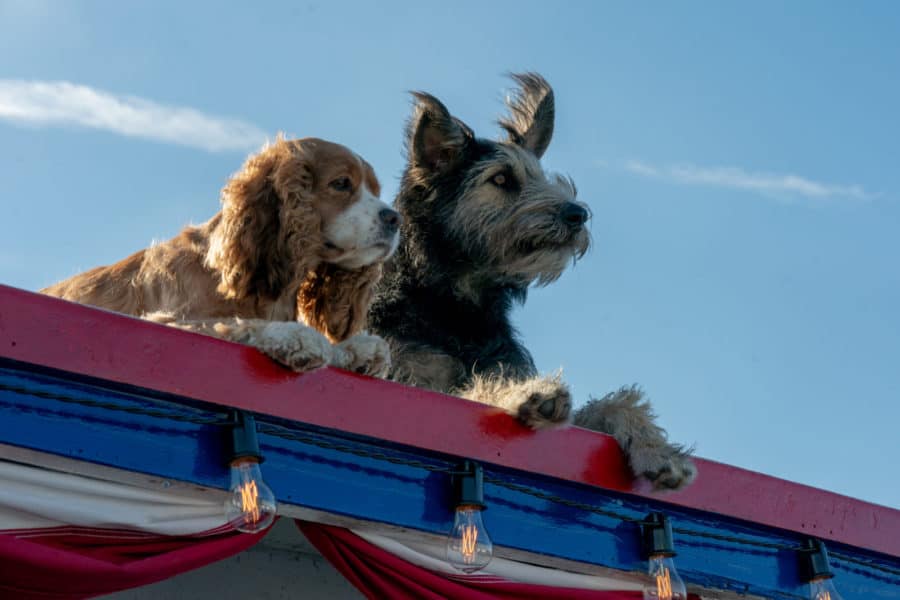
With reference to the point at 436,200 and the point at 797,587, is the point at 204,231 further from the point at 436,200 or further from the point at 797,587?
the point at 797,587

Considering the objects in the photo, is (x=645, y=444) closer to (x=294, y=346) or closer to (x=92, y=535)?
(x=294, y=346)

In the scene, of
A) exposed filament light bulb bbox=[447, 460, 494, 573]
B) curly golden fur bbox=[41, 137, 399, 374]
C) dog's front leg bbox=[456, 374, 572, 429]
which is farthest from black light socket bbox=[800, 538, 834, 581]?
curly golden fur bbox=[41, 137, 399, 374]

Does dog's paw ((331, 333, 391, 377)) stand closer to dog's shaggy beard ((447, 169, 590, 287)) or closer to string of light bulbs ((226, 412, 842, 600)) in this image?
string of light bulbs ((226, 412, 842, 600))

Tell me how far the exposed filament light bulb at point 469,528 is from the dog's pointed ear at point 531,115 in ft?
8.74

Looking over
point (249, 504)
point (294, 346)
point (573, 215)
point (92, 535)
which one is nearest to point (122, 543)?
point (92, 535)

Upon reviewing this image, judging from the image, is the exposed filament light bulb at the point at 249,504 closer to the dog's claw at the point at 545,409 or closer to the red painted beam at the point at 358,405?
the red painted beam at the point at 358,405

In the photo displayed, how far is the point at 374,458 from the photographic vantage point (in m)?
4.02

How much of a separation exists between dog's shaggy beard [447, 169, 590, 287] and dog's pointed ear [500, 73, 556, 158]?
0.65 m

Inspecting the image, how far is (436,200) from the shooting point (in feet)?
19.7

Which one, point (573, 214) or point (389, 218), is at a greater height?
point (573, 214)

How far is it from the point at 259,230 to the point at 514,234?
4.76 ft

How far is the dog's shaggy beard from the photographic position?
19.2 ft

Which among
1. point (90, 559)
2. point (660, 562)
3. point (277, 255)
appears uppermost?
point (277, 255)

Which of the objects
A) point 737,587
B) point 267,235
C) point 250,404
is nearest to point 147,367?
point 250,404
